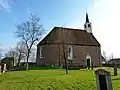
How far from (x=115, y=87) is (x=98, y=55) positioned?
1381 inches

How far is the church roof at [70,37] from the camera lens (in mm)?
45594

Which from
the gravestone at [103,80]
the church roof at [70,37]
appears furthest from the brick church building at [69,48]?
the gravestone at [103,80]

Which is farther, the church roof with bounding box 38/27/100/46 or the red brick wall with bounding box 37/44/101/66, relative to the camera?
the church roof with bounding box 38/27/100/46

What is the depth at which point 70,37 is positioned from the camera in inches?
1864

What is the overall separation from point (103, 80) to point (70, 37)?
38.2 meters

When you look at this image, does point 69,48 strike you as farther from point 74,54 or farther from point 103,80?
point 103,80

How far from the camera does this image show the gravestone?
29.8 ft

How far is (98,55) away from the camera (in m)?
49.8

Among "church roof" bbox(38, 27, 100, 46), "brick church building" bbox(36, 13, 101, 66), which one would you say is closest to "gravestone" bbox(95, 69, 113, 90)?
"brick church building" bbox(36, 13, 101, 66)

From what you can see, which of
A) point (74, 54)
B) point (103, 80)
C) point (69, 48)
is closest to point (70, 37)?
point (69, 48)

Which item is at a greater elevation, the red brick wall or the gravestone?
the red brick wall

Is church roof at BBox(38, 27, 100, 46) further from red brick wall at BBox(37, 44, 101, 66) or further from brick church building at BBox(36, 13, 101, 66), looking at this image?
red brick wall at BBox(37, 44, 101, 66)

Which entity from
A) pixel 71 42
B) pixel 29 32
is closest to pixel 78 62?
pixel 71 42

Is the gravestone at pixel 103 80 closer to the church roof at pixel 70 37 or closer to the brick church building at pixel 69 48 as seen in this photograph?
the brick church building at pixel 69 48
